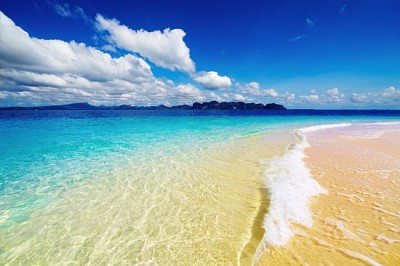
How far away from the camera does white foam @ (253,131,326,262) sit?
4633 millimetres

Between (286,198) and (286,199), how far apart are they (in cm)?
7

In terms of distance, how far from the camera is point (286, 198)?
6449 mm

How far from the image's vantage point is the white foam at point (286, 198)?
4.63 m

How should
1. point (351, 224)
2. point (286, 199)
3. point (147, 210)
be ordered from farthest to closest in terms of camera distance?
1. point (286, 199)
2. point (147, 210)
3. point (351, 224)

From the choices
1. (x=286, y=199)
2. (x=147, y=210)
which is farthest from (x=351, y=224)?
(x=147, y=210)

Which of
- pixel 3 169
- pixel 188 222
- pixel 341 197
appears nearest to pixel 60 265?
pixel 188 222

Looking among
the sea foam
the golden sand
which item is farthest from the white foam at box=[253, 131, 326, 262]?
the golden sand

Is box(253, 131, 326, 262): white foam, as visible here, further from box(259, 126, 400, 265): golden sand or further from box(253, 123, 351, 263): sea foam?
box(259, 126, 400, 265): golden sand

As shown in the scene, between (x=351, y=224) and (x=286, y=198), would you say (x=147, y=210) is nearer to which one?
(x=286, y=198)

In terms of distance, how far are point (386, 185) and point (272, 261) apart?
5.99 metres

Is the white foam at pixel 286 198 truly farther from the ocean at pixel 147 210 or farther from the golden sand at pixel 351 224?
the golden sand at pixel 351 224

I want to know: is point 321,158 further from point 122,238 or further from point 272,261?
point 122,238

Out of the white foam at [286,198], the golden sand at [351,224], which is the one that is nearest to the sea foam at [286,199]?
the white foam at [286,198]

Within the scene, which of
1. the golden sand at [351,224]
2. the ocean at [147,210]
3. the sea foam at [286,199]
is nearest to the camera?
the golden sand at [351,224]
